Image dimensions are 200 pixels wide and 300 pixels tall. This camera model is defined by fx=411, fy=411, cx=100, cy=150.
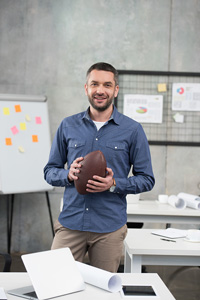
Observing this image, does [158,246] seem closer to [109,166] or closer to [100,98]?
[109,166]

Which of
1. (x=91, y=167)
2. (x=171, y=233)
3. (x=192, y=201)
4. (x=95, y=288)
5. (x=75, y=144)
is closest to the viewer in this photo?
(x=95, y=288)

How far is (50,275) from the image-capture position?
4.24 ft

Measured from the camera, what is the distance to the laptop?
4.16 feet

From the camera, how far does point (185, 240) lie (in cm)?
245

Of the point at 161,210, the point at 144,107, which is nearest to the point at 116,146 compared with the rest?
the point at 161,210

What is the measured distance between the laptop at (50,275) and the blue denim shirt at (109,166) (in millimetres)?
583

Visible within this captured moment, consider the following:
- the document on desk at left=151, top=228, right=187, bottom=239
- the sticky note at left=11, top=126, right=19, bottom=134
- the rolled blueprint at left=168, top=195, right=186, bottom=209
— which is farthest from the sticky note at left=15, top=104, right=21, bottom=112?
the document on desk at left=151, top=228, right=187, bottom=239

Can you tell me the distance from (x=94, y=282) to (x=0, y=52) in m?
3.83

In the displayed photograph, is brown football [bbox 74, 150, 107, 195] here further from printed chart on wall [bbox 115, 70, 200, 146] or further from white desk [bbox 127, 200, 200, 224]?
printed chart on wall [bbox 115, 70, 200, 146]

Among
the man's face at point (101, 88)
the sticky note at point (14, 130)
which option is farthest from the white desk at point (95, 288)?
the sticky note at point (14, 130)

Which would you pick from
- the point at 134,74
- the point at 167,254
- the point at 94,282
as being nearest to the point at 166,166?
the point at 134,74

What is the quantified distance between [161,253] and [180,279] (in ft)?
5.92

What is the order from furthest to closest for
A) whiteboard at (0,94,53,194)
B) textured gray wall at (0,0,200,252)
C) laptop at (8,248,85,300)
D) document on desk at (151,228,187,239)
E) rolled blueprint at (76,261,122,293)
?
1. textured gray wall at (0,0,200,252)
2. whiteboard at (0,94,53,194)
3. document on desk at (151,228,187,239)
4. rolled blueprint at (76,261,122,293)
5. laptop at (8,248,85,300)

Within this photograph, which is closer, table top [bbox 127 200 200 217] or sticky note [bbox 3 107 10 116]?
table top [bbox 127 200 200 217]
